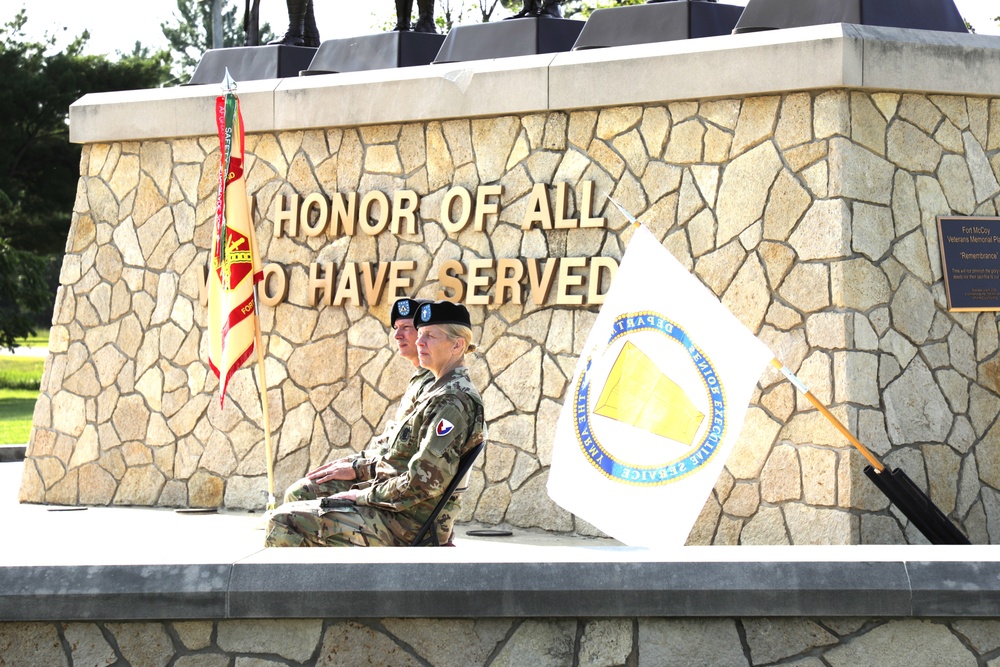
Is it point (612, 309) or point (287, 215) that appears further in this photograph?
point (287, 215)

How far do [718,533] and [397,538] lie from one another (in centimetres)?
266

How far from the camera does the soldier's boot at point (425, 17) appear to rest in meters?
10.1

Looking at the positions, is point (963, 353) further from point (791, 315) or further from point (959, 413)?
point (791, 315)

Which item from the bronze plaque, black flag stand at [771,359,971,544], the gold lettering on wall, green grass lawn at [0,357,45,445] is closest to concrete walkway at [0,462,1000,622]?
black flag stand at [771,359,971,544]

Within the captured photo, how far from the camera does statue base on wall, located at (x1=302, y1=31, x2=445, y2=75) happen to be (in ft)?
31.5

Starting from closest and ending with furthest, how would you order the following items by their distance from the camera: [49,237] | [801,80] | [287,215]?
1. [801,80]
2. [287,215]
3. [49,237]

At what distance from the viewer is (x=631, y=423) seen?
5398 mm

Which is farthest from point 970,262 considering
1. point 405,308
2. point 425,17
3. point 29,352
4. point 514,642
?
point 29,352

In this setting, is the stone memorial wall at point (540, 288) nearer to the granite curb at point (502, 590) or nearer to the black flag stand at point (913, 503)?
the black flag stand at point (913, 503)

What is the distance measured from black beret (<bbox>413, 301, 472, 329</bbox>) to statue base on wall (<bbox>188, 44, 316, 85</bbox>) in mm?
4959

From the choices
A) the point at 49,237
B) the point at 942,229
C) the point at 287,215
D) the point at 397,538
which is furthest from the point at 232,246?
the point at 49,237

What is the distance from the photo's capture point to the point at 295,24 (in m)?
10.7

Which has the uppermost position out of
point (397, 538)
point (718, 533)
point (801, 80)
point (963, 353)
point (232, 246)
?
point (801, 80)

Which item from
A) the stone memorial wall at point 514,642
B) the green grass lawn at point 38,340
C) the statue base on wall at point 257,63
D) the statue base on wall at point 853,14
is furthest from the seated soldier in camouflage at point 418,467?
the green grass lawn at point 38,340
